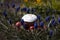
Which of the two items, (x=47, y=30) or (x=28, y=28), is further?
(x=28, y=28)

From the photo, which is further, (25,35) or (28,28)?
(28,28)

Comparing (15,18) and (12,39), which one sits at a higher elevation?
(15,18)

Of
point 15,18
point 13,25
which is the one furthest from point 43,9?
point 13,25

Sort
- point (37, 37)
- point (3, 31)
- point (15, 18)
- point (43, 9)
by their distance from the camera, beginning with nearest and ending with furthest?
point (37, 37), point (3, 31), point (15, 18), point (43, 9)

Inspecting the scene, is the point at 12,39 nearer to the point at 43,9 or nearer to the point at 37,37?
the point at 37,37

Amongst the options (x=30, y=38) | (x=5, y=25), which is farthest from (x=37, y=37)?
(x=5, y=25)

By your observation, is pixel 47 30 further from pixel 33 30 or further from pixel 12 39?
pixel 12 39

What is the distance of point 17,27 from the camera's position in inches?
80.0

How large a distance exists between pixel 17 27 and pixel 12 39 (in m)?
0.13

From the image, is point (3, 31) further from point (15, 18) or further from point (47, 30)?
point (47, 30)

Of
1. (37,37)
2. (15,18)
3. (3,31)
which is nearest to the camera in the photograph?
(37,37)

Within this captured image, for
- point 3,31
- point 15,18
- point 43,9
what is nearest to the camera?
point 3,31

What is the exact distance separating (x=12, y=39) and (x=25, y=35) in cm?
14

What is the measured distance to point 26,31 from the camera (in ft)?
6.36
